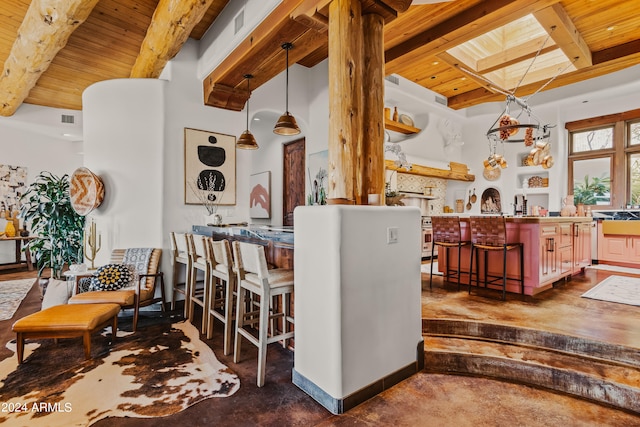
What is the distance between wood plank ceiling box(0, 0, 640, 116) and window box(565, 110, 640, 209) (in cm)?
105

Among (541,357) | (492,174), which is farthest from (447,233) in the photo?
(492,174)

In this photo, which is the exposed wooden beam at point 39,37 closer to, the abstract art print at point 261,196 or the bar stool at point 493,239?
the abstract art print at point 261,196

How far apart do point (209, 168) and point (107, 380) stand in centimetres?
294

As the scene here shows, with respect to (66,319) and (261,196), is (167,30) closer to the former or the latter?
(66,319)

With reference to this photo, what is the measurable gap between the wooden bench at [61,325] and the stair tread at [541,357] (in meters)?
2.72

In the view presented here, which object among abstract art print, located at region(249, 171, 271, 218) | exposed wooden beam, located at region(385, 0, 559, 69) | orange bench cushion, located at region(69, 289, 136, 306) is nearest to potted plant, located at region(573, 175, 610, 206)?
exposed wooden beam, located at region(385, 0, 559, 69)

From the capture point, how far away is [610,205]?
20.6 ft

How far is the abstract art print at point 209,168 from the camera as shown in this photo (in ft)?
14.5

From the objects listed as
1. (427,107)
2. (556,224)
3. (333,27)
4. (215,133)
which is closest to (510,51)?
(427,107)

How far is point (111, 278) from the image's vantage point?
11.6 feet

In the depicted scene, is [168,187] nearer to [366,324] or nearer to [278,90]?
[278,90]

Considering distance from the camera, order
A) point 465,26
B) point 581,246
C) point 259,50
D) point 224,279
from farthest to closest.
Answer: point 581,246, point 465,26, point 259,50, point 224,279

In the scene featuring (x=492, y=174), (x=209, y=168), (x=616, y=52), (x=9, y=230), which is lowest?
(x=9, y=230)

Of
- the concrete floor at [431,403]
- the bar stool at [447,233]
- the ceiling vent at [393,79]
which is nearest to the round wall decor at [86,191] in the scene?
the concrete floor at [431,403]
